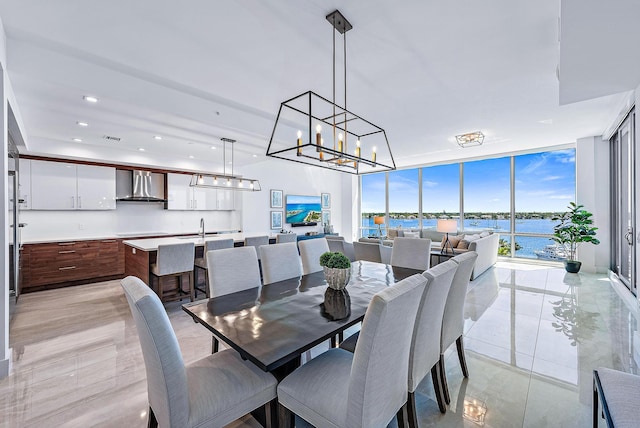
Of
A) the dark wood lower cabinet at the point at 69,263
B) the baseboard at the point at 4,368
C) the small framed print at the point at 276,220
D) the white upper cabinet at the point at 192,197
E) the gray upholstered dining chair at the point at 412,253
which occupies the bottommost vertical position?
the baseboard at the point at 4,368

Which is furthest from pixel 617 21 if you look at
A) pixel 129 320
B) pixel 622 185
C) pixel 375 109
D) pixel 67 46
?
pixel 129 320

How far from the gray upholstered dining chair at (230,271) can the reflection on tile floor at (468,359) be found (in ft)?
2.57

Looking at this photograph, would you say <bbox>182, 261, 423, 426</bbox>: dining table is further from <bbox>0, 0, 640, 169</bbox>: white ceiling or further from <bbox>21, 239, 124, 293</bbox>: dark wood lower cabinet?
<bbox>21, 239, 124, 293</bbox>: dark wood lower cabinet

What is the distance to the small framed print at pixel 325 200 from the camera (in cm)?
923

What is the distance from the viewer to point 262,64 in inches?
102

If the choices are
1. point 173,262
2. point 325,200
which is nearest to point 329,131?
point 173,262

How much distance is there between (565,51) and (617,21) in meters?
0.38

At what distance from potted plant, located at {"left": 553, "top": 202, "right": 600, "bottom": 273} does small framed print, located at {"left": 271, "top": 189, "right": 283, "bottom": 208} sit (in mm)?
6410

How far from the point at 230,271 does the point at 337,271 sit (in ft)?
2.88

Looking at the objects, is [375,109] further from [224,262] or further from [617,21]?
[224,262]

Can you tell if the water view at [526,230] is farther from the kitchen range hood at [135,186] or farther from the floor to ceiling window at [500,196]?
the kitchen range hood at [135,186]

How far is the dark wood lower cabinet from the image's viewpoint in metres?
4.52

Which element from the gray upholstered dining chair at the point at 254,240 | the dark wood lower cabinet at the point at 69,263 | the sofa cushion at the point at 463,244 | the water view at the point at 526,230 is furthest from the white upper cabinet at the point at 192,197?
the water view at the point at 526,230

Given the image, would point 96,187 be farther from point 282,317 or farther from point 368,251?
point 282,317
